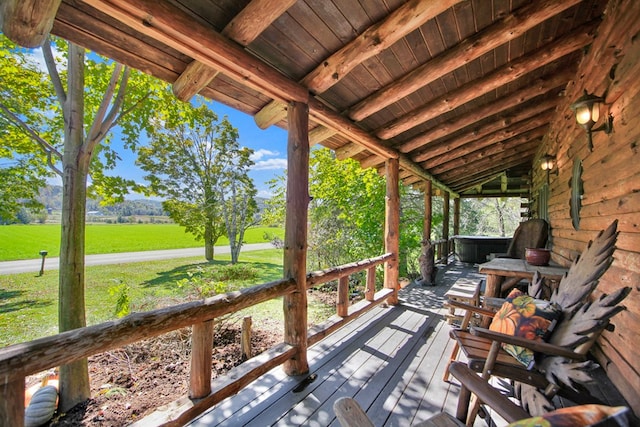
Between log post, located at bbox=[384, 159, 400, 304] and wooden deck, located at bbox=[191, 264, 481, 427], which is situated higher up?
log post, located at bbox=[384, 159, 400, 304]

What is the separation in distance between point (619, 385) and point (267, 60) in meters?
3.40

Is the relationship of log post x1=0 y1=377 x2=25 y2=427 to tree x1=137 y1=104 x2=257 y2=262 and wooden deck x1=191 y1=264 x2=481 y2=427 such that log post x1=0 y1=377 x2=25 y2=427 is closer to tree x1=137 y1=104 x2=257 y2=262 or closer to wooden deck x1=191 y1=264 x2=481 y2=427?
wooden deck x1=191 y1=264 x2=481 y2=427

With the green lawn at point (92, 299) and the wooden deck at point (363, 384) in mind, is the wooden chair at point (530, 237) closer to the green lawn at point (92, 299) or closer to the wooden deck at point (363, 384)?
the wooden deck at point (363, 384)

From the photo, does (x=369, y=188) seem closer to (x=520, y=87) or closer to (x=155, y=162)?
(x=520, y=87)

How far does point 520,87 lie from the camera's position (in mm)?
3414

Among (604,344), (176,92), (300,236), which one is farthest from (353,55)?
(604,344)

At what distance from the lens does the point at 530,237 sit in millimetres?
4598

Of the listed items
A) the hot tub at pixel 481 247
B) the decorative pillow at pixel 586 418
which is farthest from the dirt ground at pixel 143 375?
the hot tub at pixel 481 247

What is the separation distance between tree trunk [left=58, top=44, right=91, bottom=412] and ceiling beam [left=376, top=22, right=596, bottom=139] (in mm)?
3878

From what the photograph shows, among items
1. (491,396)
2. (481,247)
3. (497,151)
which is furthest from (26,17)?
(481,247)

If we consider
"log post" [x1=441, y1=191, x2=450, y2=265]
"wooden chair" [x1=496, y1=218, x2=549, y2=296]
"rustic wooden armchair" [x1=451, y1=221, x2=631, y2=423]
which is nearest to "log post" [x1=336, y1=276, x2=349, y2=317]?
"rustic wooden armchair" [x1=451, y1=221, x2=631, y2=423]

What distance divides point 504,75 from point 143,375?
5.70 metres

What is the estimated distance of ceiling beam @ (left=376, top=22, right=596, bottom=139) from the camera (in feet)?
8.21

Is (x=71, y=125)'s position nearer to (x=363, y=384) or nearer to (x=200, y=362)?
(x=200, y=362)
